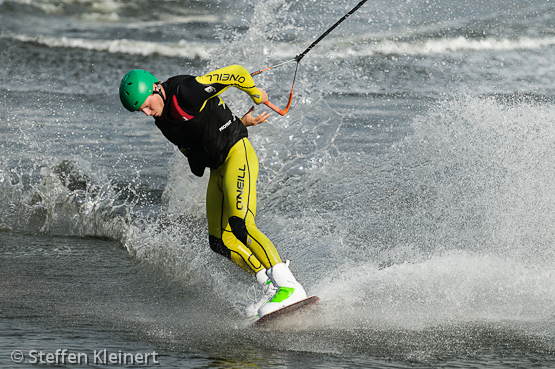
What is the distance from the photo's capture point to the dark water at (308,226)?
14.5 feet

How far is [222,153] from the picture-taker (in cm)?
513

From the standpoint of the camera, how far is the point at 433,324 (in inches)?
182

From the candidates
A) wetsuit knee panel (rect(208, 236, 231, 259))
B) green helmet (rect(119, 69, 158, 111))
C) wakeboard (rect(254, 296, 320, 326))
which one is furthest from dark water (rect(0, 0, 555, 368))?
green helmet (rect(119, 69, 158, 111))

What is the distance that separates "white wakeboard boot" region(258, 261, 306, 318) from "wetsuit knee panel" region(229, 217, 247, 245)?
0.31 meters

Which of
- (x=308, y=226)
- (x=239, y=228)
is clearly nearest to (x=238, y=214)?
(x=239, y=228)

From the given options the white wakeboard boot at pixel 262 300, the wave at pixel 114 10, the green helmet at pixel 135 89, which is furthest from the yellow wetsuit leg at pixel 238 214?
the wave at pixel 114 10

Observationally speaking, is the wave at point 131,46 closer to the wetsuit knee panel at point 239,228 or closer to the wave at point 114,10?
the wave at point 114,10

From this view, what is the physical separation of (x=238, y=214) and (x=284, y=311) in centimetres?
81

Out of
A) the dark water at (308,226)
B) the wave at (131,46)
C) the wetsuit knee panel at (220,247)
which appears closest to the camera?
the dark water at (308,226)

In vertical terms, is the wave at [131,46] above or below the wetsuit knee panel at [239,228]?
above

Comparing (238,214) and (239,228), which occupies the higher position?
(238,214)

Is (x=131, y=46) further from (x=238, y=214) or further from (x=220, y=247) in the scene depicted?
(x=238, y=214)

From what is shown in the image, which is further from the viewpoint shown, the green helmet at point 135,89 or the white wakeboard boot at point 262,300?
the white wakeboard boot at point 262,300

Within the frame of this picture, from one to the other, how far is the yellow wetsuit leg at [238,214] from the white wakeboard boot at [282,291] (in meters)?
0.07
